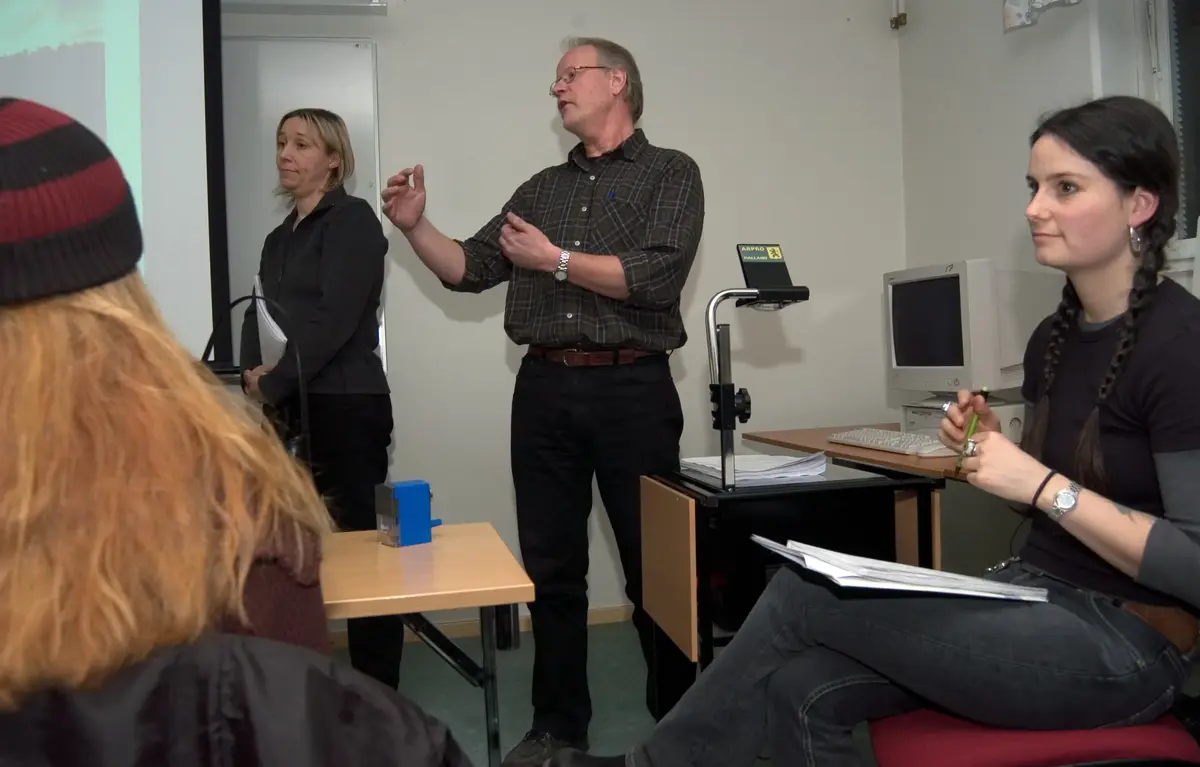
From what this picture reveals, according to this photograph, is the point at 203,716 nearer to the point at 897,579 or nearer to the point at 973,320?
the point at 897,579

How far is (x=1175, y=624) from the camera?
47.1 inches

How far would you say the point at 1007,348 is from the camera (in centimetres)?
234

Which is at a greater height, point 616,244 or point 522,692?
point 616,244

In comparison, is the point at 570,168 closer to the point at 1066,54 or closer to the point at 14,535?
the point at 1066,54

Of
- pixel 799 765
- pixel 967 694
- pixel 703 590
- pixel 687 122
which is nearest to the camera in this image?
pixel 967 694

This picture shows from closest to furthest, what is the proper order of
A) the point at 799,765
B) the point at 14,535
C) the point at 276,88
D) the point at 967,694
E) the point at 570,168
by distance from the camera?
the point at 14,535
the point at 967,694
the point at 799,765
the point at 570,168
the point at 276,88

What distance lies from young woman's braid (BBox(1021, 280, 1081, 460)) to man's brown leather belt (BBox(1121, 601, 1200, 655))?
30cm

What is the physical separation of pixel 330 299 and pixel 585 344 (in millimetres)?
638

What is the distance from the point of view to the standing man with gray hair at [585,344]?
2.03 m

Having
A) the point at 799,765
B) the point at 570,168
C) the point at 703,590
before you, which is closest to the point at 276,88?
the point at 570,168

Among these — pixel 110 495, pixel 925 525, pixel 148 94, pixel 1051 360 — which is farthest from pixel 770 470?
pixel 148 94

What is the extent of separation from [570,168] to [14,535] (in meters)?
1.84

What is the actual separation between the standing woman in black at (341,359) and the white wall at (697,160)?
2.25ft

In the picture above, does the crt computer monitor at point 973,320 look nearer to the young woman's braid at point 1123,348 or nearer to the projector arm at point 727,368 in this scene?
the projector arm at point 727,368
